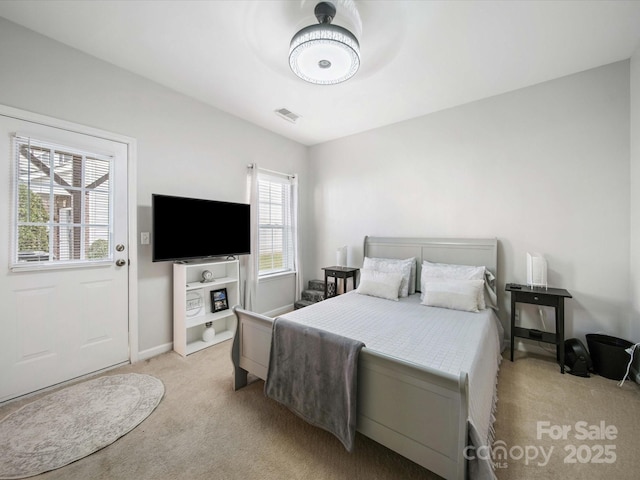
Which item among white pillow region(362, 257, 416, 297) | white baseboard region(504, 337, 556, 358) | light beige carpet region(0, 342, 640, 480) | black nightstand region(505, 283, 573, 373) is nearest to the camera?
light beige carpet region(0, 342, 640, 480)

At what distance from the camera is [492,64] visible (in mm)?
2396

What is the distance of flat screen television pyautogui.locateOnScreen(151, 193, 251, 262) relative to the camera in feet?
8.46

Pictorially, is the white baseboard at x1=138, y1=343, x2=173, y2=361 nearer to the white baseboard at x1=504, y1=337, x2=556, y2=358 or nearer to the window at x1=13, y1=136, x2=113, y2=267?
the window at x1=13, y1=136, x2=113, y2=267

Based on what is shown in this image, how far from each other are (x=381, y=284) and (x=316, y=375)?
1.61m

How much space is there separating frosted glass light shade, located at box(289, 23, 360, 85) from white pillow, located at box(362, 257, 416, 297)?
7.06 ft

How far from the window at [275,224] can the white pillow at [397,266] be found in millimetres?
1431

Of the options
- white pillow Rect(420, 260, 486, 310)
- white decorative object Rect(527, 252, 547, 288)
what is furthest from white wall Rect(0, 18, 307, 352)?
white decorative object Rect(527, 252, 547, 288)

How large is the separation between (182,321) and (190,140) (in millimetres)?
2039

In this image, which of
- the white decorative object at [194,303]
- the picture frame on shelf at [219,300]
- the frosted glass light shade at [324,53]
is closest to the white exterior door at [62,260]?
the white decorative object at [194,303]

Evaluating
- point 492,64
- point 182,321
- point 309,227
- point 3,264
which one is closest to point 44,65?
point 3,264

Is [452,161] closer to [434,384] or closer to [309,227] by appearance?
[309,227]

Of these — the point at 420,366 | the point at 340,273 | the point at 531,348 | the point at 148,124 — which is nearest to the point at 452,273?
Result: the point at 531,348

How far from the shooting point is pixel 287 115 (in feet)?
11.3

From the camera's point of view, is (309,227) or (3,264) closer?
(3,264)
